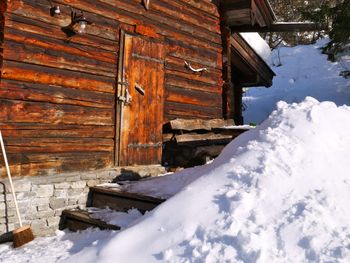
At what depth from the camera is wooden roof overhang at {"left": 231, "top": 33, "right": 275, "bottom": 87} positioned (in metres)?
11.2

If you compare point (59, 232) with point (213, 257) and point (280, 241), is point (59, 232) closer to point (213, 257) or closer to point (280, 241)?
point (213, 257)

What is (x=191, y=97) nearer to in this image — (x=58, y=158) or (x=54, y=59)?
(x=54, y=59)

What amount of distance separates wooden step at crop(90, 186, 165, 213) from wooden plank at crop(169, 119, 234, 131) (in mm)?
2258

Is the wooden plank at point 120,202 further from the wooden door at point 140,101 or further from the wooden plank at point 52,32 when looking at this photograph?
the wooden plank at point 52,32

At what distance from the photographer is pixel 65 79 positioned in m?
5.68

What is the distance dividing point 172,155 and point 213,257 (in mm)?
4698

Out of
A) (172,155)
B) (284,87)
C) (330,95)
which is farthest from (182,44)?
(284,87)

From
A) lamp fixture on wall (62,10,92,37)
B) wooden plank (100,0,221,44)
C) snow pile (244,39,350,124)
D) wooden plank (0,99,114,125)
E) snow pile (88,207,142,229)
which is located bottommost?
snow pile (88,207,142,229)

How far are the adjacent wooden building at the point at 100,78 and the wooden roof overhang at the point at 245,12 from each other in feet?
0.16

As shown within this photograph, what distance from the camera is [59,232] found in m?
5.13

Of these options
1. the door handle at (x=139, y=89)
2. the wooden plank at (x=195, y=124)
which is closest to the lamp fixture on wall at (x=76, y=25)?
the door handle at (x=139, y=89)

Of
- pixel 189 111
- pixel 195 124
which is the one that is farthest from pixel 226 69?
pixel 195 124

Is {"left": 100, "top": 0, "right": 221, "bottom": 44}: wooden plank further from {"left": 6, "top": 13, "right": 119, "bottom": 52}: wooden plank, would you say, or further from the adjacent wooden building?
{"left": 6, "top": 13, "right": 119, "bottom": 52}: wooden plank

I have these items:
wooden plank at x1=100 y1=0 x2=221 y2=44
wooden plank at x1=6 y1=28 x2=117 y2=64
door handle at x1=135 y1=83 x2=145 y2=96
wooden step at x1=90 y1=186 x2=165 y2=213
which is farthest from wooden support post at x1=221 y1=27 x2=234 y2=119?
wooden step at x1=90 y1=186 x2=165 y2=213
